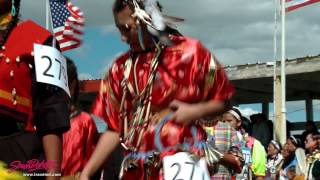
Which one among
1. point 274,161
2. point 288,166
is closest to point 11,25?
point 288,166

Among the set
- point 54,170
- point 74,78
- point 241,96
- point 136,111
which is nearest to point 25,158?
point 54,170

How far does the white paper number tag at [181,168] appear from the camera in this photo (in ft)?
10.1

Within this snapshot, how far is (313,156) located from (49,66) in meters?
8.63

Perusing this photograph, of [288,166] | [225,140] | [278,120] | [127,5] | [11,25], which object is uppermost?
[127,5]

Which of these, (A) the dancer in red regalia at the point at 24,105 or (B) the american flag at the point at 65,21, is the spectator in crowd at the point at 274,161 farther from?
(A) the dancer in red regalia at the point at 24,105

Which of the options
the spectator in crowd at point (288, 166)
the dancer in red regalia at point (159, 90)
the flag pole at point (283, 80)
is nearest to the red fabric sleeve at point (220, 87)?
the dancer in red regalia at point (159, 90)

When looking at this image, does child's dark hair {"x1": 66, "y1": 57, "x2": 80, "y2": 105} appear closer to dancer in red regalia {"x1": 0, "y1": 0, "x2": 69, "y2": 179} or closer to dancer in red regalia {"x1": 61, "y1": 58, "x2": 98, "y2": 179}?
dancer in red regalia {"x1": 61, "y1": 58, "x2": 98, "y2": 179}

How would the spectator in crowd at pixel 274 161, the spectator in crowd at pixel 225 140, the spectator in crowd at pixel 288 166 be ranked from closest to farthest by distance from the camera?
the spectator in crowd at pixel 225 140, the spectator in crowd at pixel 288 166, the spectator in crowd at pixel 274 161

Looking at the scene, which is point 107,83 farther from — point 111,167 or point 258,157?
point 258,157

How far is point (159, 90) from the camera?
3.22 m

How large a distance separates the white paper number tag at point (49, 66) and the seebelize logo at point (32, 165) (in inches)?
14.1

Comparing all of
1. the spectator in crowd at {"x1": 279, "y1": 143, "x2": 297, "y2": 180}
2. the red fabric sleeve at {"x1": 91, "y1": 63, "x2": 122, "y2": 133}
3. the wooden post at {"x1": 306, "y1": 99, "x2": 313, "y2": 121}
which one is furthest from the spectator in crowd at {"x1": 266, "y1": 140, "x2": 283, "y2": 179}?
the wooden post at {"x1": 306, "y1": 99, "x2": 313, "y2": 121}

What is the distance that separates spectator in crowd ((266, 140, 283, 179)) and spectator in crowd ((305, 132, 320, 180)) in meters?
1.12

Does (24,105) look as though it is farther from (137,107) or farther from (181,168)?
(181,168)
